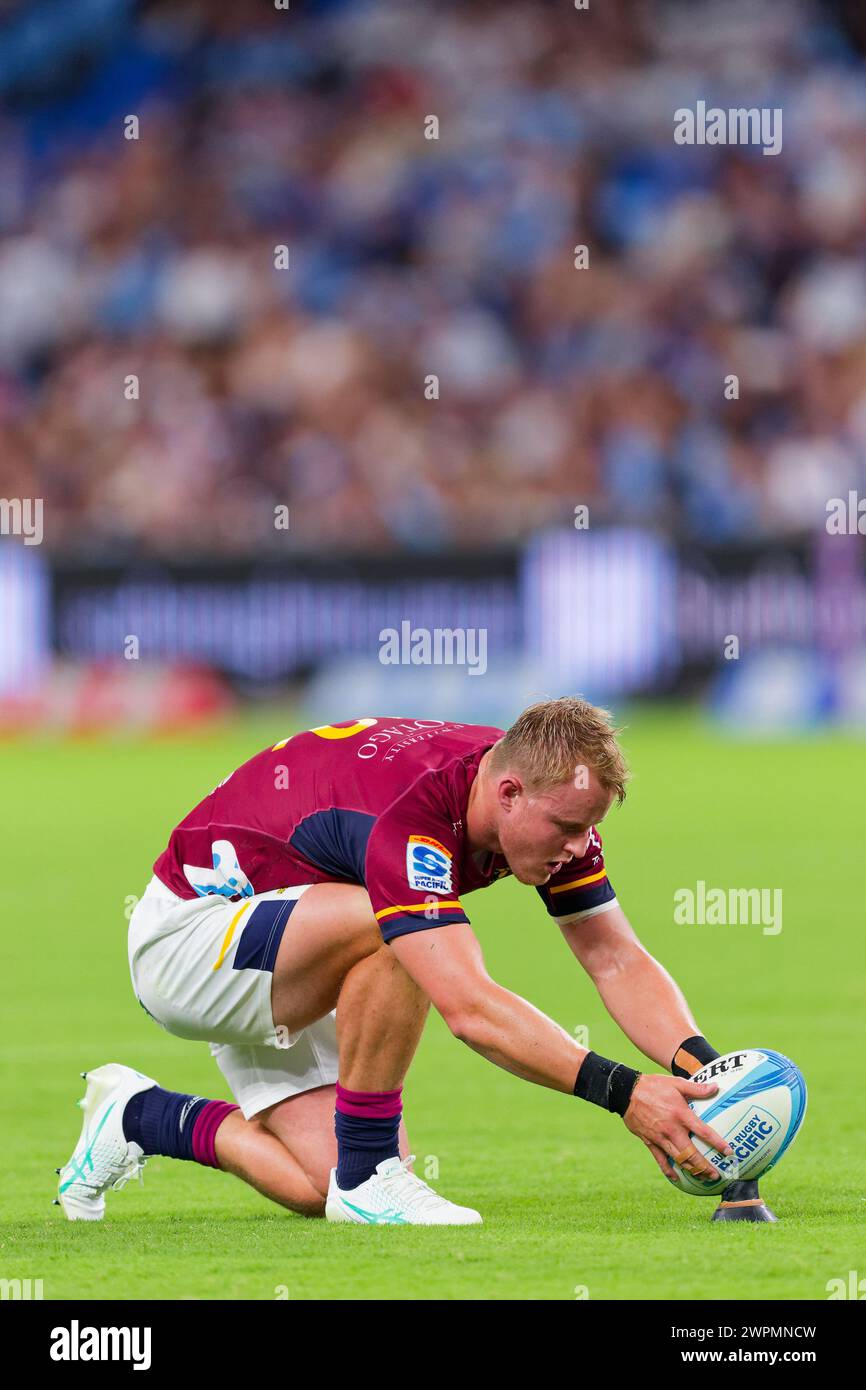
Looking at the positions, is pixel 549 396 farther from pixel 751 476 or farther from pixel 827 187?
pixel 827 187

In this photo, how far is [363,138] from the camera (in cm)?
2734

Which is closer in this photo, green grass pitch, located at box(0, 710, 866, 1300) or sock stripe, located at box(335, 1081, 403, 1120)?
green grass pitch, located at box(0, 710, 866, 1300)

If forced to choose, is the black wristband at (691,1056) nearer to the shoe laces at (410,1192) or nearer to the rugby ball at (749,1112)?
the rugby ball at (749,1112)

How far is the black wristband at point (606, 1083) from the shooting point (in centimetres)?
488

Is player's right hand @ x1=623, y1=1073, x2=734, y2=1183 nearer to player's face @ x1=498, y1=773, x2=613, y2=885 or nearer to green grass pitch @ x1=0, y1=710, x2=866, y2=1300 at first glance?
green grass pitch @ x1=0, y1=710, x2=866, y2=1300

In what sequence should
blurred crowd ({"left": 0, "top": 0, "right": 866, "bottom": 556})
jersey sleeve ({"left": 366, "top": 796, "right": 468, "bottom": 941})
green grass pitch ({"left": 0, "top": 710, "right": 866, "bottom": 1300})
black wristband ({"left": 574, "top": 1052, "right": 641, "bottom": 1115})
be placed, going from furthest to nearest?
1. blurred crowd ({"left": 0, "top": 0, "right": 866, "bottom": 556})
2. jersey sleeve ({"left": 366, "top": 796, "right": 468, "bottom": 941})
3. black wristband ({"left": 574, "top": 1052, "right": 641, "bottom": 1115})
4. green grass pitch ({"left": 0, "top": 710, "right": 866, "bottom": 1300})

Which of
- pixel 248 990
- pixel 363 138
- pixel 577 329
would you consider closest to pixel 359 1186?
pixel 248 990

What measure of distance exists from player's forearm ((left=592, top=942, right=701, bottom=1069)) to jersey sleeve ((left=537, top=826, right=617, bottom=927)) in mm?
145

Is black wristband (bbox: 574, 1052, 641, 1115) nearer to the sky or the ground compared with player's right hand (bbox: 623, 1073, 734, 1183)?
nearer to the sky

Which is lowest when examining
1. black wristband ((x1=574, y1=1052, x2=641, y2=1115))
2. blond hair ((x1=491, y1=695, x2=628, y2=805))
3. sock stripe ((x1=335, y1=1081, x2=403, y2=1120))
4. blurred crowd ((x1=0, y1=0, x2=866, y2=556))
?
sock stripe ((x1=335, y1=1081, x2=403, y2=1120))

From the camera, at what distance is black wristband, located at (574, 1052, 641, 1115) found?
4.88 metres

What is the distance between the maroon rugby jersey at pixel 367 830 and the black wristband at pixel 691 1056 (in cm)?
43

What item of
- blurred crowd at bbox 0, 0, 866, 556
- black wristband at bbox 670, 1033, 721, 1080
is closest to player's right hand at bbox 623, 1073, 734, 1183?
black wristband at bbox 670, 1033, 721, 1080

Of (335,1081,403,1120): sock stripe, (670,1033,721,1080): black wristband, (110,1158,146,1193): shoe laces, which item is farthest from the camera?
(110,1158,146,1193): shoe laces
